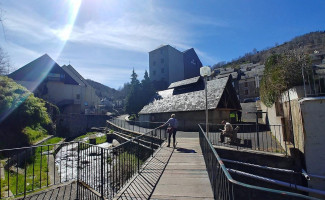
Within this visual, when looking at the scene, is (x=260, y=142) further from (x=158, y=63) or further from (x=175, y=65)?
(x=158, y=63)

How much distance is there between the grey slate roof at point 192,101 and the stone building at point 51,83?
2314cm

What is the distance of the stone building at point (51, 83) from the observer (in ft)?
114

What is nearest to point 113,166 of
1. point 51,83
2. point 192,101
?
point 192,101

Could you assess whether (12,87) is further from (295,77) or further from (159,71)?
(159,71)

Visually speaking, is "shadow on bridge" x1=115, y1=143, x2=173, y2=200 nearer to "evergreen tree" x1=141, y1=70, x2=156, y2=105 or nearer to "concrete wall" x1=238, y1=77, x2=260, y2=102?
"evergreen tree" x1=141, y1=70, x2=156, y2=105

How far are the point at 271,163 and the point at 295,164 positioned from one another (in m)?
0.96

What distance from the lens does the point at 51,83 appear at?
37.9 m

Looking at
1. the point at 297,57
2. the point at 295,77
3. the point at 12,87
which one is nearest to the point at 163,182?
the point at 295,77

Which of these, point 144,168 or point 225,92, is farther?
point 225,92

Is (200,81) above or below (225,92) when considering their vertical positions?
above

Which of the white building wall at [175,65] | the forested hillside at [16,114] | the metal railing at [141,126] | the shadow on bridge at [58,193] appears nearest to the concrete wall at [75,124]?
the metal railing at [141,126]

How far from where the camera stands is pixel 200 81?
25891mm

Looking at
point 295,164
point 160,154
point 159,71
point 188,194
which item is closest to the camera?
point 188,194

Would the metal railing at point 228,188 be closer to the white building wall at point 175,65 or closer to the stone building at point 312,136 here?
the stone building at point 312,136
